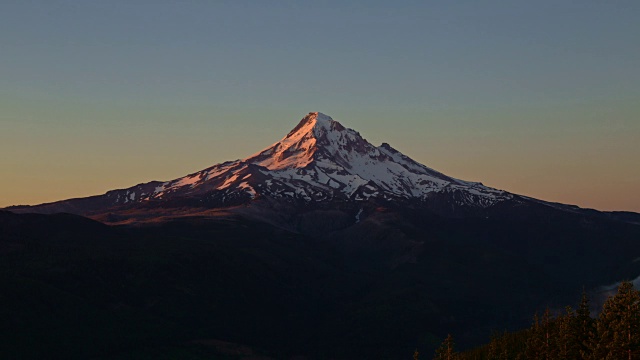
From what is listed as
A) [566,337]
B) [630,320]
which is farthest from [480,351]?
[630,320]

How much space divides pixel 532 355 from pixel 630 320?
26665 millimetres

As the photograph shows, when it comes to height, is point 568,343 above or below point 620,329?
below

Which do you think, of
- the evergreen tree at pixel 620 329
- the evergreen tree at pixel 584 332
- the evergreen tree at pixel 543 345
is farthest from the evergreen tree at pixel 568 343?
the evergreen tree at pixel 620 329

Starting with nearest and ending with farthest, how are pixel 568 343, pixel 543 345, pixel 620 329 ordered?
pixel 620 329 → pixel 568 343 → pixel 543 345

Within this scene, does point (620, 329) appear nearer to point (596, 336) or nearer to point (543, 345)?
point (596, 336)

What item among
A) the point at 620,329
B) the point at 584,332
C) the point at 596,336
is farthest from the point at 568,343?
the point at 620,329

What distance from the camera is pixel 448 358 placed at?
134 m

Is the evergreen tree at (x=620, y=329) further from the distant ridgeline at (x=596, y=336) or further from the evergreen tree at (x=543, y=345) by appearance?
the evergreen tree at (x=543, y=345)

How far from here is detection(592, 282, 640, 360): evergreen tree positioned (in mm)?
115900

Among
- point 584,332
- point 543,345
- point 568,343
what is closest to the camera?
point 568,343

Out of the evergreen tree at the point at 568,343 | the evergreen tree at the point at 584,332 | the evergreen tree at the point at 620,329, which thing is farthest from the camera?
the evergreen tree at the point at 568,343

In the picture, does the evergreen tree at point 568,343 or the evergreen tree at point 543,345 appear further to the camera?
the evergreen tree at point 543,345

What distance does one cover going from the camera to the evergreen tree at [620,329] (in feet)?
380

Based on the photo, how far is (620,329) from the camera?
11881cm
